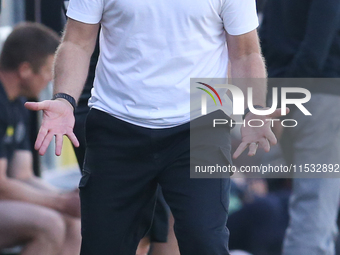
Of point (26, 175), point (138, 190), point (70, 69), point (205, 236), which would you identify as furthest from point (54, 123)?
point (26, 175)

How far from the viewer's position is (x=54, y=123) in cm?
179

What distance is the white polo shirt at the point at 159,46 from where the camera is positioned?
1.87m

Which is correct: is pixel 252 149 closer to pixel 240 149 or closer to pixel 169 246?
pixel 240 149

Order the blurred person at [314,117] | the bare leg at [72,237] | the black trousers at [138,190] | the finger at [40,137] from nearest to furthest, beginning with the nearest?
the finger at [40,137], the black trousers at [138,190], the blurred person at [314,117], the bare leg at [72,237]

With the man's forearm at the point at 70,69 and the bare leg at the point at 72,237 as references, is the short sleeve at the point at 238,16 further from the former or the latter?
the bare leg at the point at 72,237

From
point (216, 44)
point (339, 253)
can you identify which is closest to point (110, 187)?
point (216, 44)

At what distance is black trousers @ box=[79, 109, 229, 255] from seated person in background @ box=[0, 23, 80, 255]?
1.03m

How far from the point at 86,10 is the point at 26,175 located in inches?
81.9

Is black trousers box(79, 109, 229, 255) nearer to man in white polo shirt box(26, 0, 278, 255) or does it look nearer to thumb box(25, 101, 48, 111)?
man in white polo shirt box(26, 0, 278, 255)

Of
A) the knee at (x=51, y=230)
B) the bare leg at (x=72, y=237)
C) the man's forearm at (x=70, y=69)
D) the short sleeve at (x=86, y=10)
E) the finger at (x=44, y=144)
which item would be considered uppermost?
the short sleeve at (x=86, y=10)

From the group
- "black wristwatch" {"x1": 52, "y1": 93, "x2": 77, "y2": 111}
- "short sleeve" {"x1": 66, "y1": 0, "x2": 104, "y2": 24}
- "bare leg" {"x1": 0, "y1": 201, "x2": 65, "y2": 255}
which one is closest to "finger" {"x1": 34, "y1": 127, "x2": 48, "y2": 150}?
"black wristwatch" {"x1": 52, "y1": 93, "x2": 77, "y2": 111}

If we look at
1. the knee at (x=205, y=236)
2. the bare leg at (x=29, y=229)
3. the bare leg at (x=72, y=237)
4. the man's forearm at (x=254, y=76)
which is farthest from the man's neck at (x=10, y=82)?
the knee at (x=205, y=236)

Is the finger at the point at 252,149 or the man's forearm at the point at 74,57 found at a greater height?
the man's forearm at the point at 74,57

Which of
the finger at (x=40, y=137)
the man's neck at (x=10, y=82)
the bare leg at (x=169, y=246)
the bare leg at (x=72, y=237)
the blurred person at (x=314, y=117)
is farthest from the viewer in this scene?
the man's neck at (x=10, y=82)
